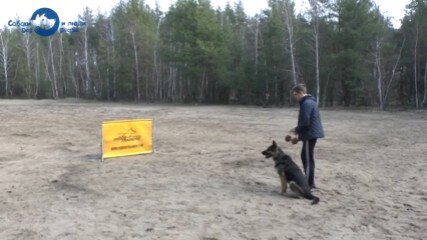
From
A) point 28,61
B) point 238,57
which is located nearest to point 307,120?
point 238,57

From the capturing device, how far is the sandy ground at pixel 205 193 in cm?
595

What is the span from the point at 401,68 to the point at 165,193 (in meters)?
28.4

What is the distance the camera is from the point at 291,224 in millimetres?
6133

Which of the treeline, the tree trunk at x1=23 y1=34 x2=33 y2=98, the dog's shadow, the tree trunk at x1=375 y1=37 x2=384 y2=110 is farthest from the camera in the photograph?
the tree trunk at x1=23 y1=34 x2=33 y2=98

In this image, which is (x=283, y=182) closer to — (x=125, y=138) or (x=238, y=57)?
(x=125, y=138)

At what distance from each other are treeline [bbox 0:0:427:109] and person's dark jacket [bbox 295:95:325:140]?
23.8 m

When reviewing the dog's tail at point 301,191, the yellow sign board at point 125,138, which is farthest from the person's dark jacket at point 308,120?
the yellow sign board at point 125,138

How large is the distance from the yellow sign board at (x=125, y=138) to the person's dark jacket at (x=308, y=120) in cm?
533

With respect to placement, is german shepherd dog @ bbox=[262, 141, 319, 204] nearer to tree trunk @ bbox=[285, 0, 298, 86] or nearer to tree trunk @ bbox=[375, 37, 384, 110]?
tree trunk @ bbox=[375, 37, 384, 110]

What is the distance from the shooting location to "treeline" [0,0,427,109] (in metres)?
31.0

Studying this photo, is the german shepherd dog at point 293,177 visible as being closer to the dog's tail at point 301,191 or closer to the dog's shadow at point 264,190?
the dog's tail at point 301,191

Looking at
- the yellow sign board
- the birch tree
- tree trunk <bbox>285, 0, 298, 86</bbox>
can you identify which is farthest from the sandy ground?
the birch tree

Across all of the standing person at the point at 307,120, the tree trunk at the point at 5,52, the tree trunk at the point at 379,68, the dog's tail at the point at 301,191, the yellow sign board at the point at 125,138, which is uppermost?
the tree trunk at the point at 5,52

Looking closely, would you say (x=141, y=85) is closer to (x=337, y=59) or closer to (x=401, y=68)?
(x=337, y=59)
